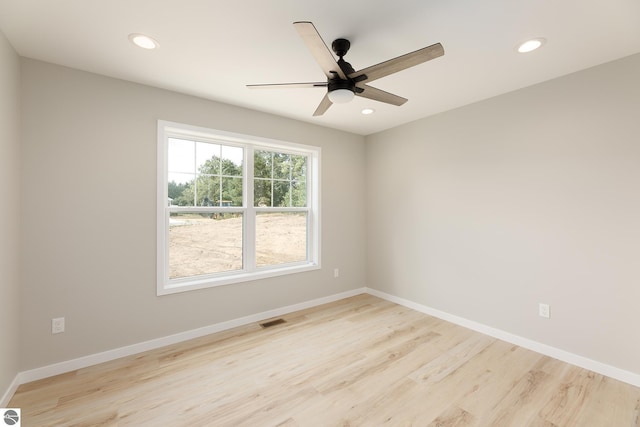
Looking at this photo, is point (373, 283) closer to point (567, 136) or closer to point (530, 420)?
point (530, 420)

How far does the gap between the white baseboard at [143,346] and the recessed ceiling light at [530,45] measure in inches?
135

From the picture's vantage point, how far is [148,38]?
6.38ft

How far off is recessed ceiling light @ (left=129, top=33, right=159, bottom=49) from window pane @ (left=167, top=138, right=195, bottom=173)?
3.48 ft

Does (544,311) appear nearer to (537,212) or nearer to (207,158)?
(537,212)

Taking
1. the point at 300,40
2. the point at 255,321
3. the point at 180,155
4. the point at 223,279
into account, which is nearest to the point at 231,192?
the point at 180,155

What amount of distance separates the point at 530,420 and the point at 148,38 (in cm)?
364

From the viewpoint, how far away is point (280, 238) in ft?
12.3

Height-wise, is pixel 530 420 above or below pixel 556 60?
below

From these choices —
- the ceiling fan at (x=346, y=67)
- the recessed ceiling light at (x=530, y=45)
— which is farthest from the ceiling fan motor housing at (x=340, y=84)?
the recessed ceiling light at (x=530, y=45)

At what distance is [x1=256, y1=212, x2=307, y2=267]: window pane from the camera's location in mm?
3568

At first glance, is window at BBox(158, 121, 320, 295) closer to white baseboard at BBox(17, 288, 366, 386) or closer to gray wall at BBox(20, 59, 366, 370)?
gray wall at BBox(20, 59, 366, 370)

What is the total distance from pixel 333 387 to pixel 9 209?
268 cm

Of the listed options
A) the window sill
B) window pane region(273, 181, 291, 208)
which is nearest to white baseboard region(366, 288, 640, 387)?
the window sill

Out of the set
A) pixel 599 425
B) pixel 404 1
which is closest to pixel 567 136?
pixel 404 1
